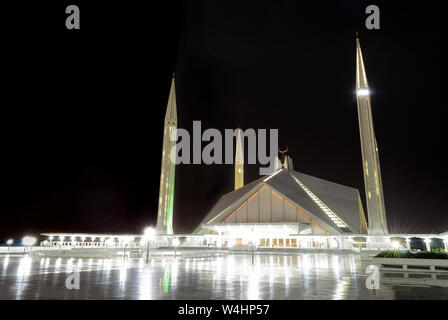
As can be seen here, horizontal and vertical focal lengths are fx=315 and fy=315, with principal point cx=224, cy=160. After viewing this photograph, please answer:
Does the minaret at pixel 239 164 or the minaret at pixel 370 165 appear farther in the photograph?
the minaret at pixel 239 164

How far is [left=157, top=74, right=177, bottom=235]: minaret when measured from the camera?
42.1 metres

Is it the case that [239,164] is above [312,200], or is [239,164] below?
above

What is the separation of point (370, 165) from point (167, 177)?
26138mm

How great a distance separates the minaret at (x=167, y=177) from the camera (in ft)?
138

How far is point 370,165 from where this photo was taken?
35.2 meters

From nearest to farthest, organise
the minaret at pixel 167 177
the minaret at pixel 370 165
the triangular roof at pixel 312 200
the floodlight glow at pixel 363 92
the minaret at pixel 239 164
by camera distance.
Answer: the minaret at pixel 370 165, the triangular roof at pixel 312 200, the floodlight glow at pixel 363 92, the minaret at pixel 167 177, the minaret at pixel 239 164

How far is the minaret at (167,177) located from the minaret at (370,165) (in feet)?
81.2

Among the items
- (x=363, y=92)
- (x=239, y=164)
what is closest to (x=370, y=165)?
(x=363, y=92)

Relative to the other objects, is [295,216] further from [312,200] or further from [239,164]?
[239,164]

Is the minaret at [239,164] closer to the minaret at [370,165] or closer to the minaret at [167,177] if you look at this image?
the minaret at [167,177]

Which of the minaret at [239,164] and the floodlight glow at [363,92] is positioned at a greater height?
the minaret at [239,164]

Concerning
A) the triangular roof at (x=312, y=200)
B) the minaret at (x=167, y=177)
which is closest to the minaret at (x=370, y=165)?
the triangular roof at (x=312, y=200)
